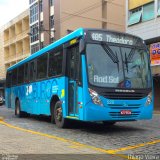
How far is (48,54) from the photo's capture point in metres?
15.1

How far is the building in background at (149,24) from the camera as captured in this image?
27.8 meters

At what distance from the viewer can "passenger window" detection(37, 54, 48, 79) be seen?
15466 mm

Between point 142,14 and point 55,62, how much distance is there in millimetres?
17008

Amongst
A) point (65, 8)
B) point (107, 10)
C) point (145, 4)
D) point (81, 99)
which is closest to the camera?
point (81, 99)

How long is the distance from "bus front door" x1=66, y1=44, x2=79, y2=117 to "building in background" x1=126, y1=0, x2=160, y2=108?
52.2 feet

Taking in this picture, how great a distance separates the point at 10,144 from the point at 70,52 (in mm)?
4533

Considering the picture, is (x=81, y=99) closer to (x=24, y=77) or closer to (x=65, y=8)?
(x=24, y=77)

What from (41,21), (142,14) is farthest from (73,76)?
(41,21)

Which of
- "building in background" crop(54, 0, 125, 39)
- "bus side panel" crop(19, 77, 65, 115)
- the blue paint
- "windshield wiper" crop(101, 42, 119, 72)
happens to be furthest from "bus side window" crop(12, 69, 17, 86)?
"building in background" crop(54, 0, 125, 39)

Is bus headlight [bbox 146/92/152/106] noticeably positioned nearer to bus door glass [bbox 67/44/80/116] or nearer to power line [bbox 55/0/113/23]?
bus door glass [bbox 67/44/80/116]

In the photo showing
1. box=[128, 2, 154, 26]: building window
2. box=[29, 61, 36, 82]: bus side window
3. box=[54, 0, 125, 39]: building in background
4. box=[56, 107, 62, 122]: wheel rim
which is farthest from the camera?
box=[54, 0, 125, 39]: building in background

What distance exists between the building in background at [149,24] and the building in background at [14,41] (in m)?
34.9

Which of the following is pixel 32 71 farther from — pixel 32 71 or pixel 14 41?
pixel 14 41

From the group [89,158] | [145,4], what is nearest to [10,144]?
[89,158]
